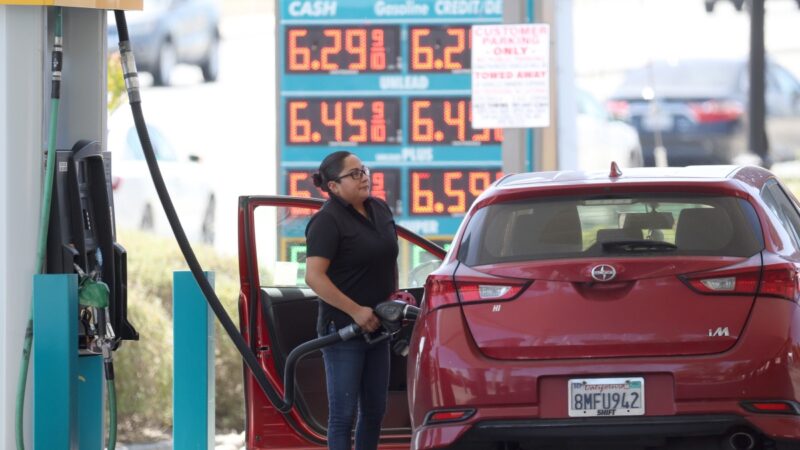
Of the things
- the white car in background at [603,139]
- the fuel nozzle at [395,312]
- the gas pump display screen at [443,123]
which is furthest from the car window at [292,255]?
the white car in background at [603,139]

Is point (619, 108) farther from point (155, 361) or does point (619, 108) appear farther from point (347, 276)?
point (347, 276)

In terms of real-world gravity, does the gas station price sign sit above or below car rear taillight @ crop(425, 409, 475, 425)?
above

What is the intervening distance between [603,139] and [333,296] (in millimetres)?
20704

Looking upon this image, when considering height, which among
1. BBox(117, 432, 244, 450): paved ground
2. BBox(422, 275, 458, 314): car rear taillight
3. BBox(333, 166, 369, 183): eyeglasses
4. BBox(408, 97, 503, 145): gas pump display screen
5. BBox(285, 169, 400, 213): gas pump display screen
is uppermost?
BBox(408, 97, 503, 145): gas pump display screen

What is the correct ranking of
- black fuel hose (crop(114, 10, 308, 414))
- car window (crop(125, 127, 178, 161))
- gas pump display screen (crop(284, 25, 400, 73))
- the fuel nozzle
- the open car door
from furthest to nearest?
1. car window (crop(125, 127, 178, 161))
2. gas pump display screen (crop(284, 25, 400, 73))
3. the open car door
4. black fuel hose (crop(114, 10, 308, 414))
5. the fuel nozzle

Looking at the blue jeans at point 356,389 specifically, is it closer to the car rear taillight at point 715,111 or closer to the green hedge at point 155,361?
the green hedge at point 155,361

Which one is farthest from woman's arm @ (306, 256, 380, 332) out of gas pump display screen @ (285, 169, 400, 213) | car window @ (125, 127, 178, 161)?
car window @ (125, 127, 178, 161)

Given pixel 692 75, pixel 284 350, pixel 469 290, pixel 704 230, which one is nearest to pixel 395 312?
pixel 469 290

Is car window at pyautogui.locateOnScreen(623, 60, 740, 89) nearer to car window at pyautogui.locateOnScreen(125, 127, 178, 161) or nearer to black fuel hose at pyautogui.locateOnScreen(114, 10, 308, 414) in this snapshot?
car window at pyautogui.locateOnScreen(125, 127, 178, 161)

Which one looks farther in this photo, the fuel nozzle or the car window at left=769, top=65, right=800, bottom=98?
the car window at left=769, top=65, right=800, bottom=98

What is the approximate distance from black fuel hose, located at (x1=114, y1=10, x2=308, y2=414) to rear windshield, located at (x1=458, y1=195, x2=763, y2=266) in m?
1.45

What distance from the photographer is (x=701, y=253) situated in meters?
6.22

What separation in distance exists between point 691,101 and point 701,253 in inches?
1015

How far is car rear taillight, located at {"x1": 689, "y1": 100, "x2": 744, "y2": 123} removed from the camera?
102ft
